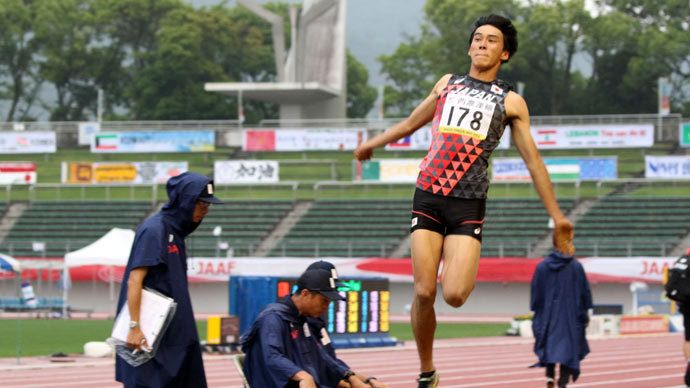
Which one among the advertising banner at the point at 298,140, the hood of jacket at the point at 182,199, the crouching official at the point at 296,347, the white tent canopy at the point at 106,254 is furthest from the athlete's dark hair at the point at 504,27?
the advertising banner at the point at 298,140

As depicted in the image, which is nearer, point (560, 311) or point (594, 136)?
point (560, 311)

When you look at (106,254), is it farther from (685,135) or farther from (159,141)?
(685,135)

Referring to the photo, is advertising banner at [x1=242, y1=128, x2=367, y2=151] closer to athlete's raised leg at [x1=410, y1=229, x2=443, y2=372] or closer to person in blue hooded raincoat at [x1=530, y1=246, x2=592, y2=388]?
person in blue hooded raincoat at [x1=530, y1=246, x2=592, y2=388]

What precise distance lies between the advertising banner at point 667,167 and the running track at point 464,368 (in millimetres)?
24950

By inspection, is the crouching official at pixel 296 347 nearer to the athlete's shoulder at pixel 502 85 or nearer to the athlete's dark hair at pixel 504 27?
the athlete's shoulder at pixel 502 85

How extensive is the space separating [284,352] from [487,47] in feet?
7.06

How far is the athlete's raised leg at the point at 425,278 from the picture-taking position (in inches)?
238

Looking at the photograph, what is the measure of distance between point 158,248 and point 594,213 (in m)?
36.4

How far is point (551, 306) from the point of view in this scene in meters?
11.7

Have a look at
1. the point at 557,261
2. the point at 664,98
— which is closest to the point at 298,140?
the point at 664,98

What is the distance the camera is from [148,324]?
5.95 meters

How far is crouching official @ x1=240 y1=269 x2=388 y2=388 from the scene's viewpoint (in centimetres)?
581

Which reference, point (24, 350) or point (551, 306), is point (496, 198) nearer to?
point (24, 350)

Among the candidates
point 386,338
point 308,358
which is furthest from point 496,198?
point 308,358
